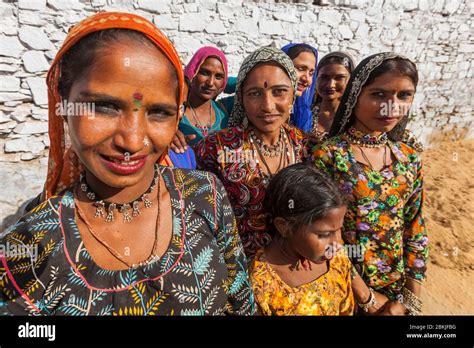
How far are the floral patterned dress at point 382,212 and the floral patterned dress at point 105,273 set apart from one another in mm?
1021

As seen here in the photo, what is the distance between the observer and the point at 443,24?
795 cm

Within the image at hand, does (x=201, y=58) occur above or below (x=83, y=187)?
above

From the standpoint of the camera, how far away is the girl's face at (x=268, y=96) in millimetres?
2064

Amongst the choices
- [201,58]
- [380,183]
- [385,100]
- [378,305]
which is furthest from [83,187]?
[201,58]

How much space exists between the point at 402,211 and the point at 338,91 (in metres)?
1.91

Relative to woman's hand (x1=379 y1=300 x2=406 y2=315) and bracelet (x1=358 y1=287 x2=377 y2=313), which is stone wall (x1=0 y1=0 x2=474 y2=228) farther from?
woman's hand (x1=379 y1=300 x2=406 y2=315)

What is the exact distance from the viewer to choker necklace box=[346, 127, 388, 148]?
6.72 feet

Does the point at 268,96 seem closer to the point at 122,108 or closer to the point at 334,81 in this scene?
the point at 122,108

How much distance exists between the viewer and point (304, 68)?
11.2 ft

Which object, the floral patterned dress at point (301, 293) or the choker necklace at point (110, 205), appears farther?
the floral patterned dress at point (301, 293)

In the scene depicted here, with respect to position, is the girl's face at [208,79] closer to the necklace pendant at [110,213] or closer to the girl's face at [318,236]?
the girl's face at [318,236]

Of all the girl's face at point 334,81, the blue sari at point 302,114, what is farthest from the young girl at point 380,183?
the girl's face at point 334,81

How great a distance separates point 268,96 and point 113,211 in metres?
1.30
